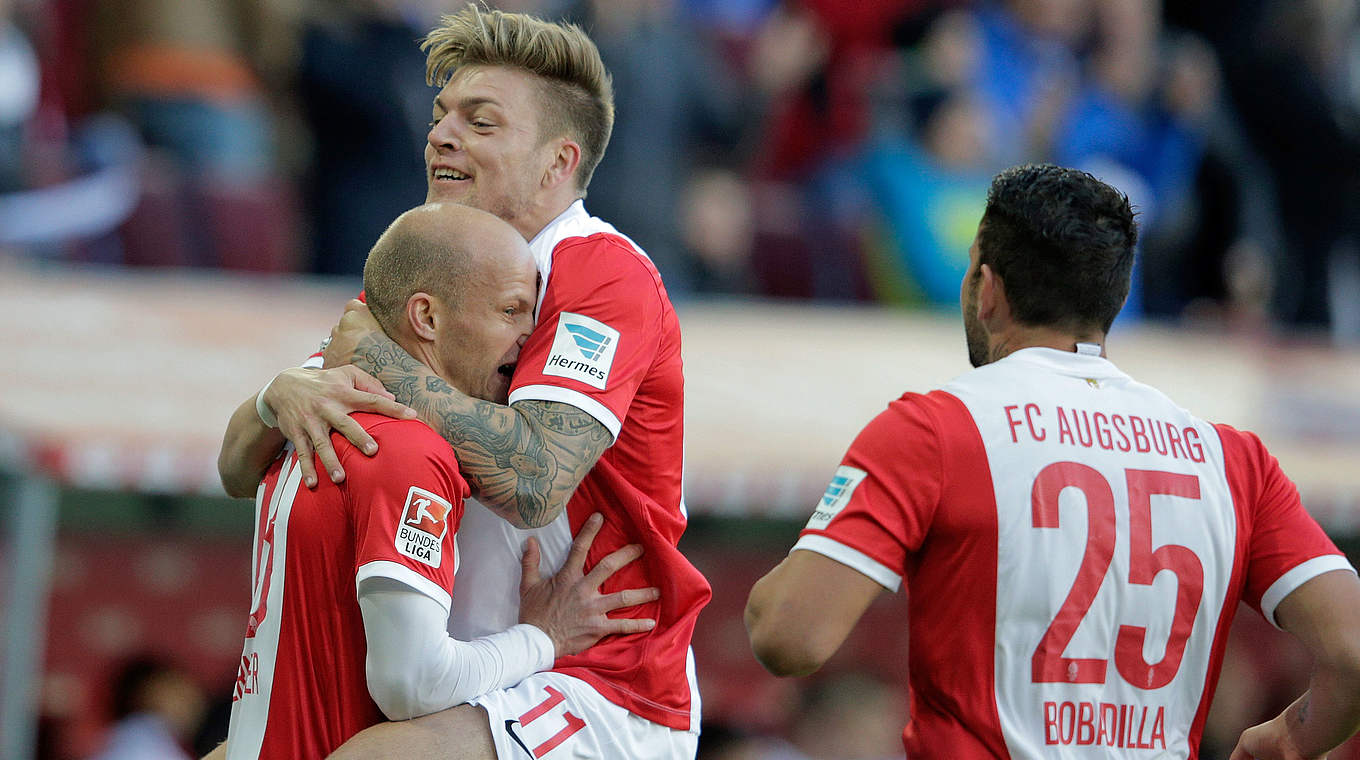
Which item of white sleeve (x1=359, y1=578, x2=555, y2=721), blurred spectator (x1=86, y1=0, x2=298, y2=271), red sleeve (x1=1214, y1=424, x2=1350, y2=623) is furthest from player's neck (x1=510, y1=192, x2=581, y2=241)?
blurred spectator (x1=86, y1=0, x2=298, y2=271)

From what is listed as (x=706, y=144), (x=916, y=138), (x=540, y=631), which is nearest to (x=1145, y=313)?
(x=916, y=138)

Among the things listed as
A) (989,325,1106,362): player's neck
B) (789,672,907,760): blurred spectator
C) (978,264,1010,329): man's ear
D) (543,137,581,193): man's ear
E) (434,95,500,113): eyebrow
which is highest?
(434,95,500,113): eyebrow

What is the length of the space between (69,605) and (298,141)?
2.77m

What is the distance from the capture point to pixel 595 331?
3.27 meters

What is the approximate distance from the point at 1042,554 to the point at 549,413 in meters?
1.06

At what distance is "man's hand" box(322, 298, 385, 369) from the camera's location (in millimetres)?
3252

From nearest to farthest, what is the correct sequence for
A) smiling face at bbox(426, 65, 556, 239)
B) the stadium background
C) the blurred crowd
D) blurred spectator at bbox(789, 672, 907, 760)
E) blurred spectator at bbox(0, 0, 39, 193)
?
smiling face at bbox(426, 65, 556, 239) < the stadium background < blurred spectator at bbox(0, 0, 39, 193) < the blurred crowd < blurred spectator at bbox(789, 672, 907, 760)

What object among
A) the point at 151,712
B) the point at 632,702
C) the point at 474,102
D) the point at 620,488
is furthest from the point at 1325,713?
the point at 151,712

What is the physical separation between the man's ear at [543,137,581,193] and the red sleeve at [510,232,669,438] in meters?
0.27

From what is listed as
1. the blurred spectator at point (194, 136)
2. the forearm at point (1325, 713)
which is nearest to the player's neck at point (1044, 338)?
the forearm at point (1325, 713)

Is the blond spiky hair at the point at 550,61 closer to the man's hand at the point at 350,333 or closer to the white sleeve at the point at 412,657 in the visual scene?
the man's hand at the point at 350,333

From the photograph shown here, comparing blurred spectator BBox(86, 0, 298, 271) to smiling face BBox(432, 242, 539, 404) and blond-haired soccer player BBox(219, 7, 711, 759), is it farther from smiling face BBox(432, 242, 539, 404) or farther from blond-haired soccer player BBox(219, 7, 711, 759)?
smiling face BBox(432, 242, 539, 404)

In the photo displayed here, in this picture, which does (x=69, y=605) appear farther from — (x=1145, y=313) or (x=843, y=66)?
(x=1145, y=313)

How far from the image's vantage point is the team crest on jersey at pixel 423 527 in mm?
2885
